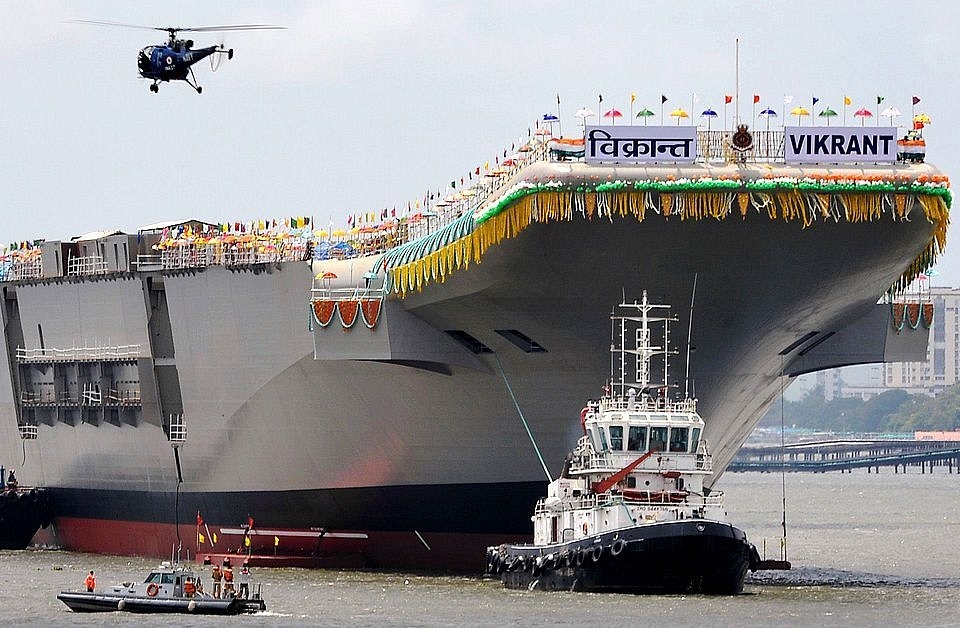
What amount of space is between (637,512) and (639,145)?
8122 mm

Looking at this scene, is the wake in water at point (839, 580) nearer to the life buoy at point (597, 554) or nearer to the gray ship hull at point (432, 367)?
the gray ship hull at point (432, 367)

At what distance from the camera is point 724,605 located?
48594 millimetres

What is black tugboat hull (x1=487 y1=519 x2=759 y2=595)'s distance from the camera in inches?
1907

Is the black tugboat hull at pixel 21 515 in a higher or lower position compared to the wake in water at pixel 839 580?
higher

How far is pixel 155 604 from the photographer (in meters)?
50.3

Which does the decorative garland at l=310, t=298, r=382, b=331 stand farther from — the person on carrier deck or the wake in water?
the wake in water

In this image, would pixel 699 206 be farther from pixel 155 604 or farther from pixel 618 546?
pixel 155 604

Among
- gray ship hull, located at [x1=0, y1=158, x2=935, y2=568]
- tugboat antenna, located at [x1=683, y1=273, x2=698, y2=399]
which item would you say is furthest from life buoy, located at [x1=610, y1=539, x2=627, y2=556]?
gray ship hull, located at [x1=0, y1=158, x2=935, y2=568]

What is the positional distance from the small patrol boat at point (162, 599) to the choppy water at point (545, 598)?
510 mm

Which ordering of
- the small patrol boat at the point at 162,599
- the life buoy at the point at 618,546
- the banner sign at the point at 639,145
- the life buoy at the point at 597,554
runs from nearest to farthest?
the life buoy at the point at 618,546 < the life buoy at the point at 597,554 < the small patrol boat at the point at 162,599 < the banner sign at the point at 639,145

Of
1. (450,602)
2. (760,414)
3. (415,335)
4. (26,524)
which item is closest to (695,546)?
(450,602)

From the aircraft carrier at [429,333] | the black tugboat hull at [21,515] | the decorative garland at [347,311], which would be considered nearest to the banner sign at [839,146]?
the aircraft carrier at [429,333]

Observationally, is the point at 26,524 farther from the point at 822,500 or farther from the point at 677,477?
the point at 822,500

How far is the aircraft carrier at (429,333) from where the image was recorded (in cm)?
5134
